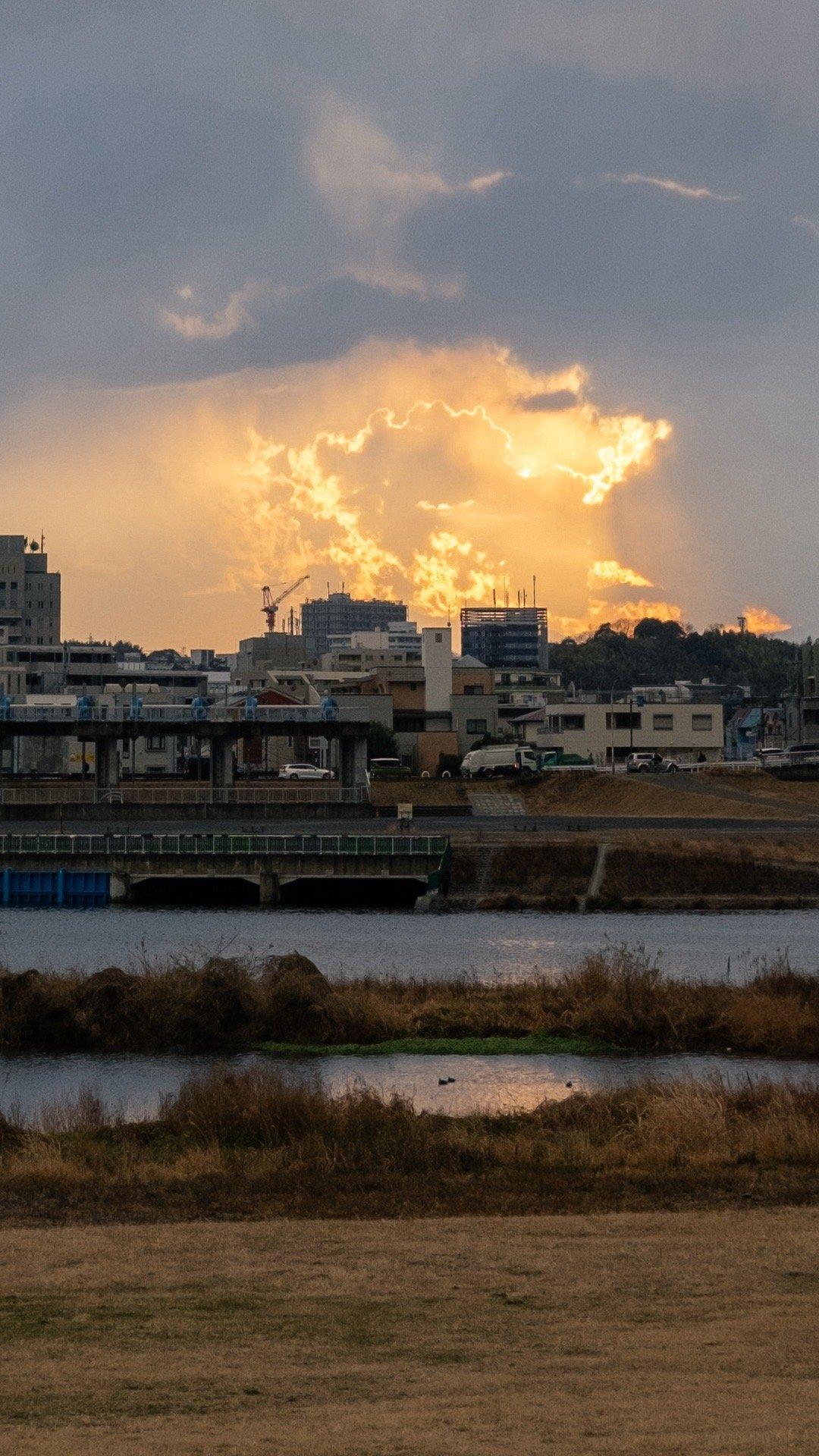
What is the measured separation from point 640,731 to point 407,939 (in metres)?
103

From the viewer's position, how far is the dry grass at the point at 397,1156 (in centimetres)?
2198

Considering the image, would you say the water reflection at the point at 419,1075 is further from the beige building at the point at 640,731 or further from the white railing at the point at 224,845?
the beige building at the point at 640,731

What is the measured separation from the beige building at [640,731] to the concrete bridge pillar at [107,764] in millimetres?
57612

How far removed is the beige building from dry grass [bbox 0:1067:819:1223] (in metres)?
138

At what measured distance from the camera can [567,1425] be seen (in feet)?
45.1

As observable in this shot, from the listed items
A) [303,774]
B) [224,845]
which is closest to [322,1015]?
[224,845]

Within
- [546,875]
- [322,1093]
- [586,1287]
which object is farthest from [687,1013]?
[546,875]

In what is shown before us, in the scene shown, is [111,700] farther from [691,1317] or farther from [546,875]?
[691,1317]

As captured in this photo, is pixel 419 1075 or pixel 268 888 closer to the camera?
pixel 419 1075

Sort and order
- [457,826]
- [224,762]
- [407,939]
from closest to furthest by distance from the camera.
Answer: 1. [407,939]
2. [457,826]
3. [224,762]

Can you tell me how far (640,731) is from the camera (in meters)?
167

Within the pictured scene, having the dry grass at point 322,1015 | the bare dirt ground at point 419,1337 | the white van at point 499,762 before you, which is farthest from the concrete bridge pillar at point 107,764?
the bare dirt ground at point 419,1337

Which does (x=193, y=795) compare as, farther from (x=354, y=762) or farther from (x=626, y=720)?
(x=626, y=720)

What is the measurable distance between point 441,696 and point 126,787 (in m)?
52.9
